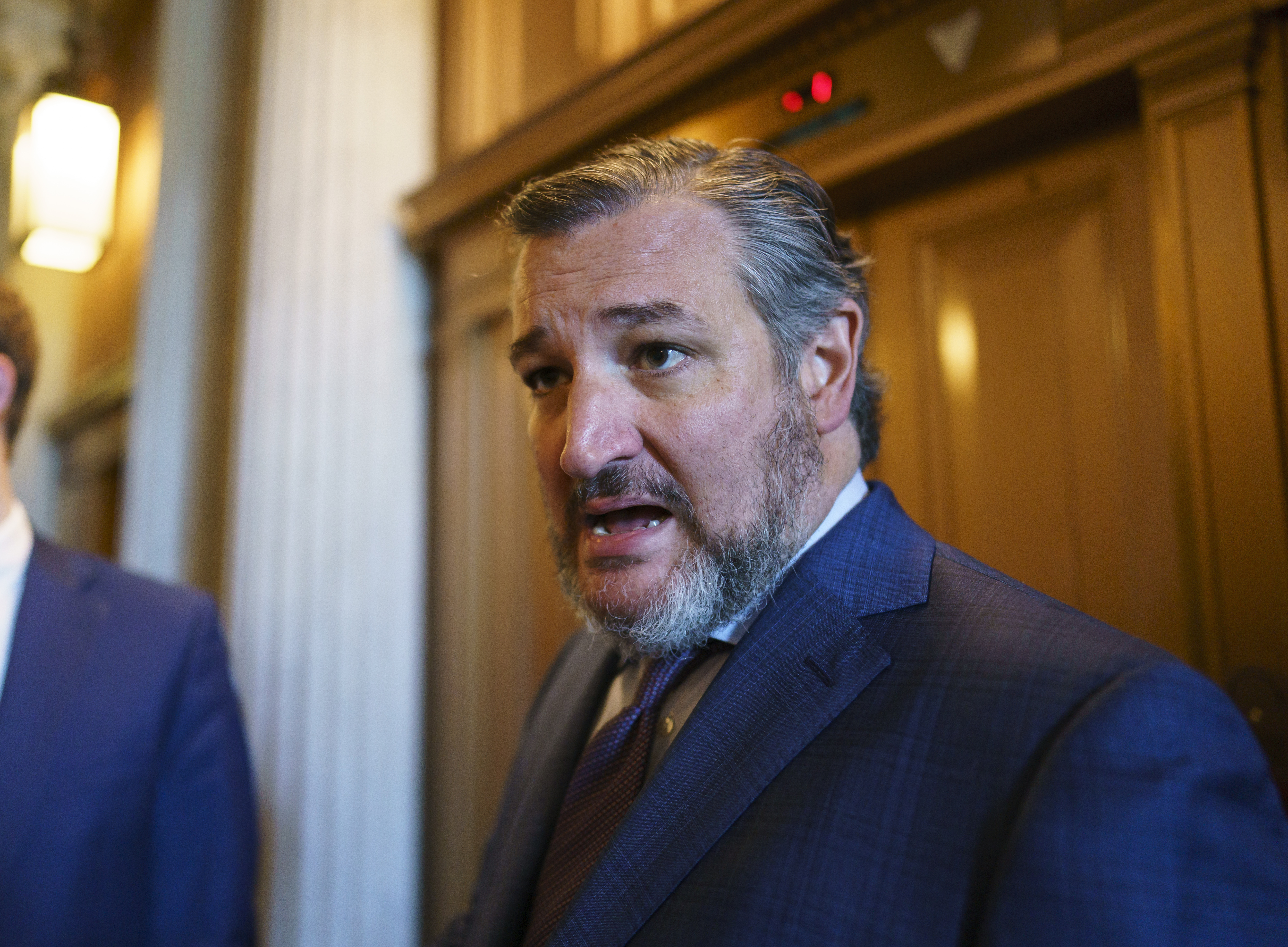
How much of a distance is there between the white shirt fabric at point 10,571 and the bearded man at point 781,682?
1051mm

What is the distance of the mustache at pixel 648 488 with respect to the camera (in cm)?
120

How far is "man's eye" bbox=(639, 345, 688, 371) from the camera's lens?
47.7 inches

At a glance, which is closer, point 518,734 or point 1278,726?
point 1278,726

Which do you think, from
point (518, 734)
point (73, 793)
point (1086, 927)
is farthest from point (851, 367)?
point (518, 734)

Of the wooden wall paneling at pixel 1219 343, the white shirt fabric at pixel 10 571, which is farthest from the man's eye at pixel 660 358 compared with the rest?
the white shirt fabric at pixel 10 571

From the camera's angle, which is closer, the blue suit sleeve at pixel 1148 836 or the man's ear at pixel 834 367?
the blue suit sleeve at pixel 1148 836

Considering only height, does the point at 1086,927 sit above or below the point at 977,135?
below

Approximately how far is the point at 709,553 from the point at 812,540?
0.54ft

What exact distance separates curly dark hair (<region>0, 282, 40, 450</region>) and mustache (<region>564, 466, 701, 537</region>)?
4.75ft

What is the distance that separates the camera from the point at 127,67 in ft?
19.8

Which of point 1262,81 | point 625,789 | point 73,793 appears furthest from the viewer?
point 73,793

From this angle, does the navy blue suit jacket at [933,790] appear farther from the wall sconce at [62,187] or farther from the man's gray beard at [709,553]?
the wall sconce at [62,187]

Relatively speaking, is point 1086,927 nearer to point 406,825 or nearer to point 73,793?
point 73,793

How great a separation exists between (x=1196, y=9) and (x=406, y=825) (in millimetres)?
2851
